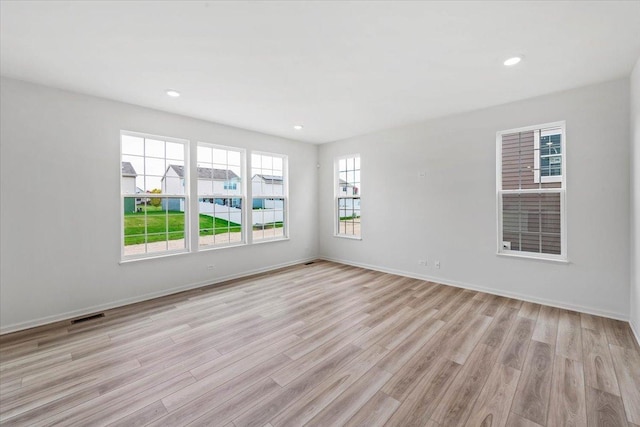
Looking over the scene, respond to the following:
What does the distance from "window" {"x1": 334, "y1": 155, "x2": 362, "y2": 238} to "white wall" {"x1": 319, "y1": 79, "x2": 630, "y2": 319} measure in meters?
0.18

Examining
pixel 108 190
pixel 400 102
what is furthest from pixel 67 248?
pixel 400 102

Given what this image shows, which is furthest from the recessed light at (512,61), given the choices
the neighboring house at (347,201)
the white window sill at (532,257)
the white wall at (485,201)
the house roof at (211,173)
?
the house roof at (211,173)

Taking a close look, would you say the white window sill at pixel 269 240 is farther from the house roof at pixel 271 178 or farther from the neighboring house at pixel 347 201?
the neighboring house at pixel 347 201

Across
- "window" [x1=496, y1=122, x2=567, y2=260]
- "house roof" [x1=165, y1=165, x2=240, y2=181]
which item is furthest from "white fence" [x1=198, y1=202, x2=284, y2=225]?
"window" [x1=496, y1=122, x2=567, y2=260]

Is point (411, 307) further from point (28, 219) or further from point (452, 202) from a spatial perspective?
point (28, 219)

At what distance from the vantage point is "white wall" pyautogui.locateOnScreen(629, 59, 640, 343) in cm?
261

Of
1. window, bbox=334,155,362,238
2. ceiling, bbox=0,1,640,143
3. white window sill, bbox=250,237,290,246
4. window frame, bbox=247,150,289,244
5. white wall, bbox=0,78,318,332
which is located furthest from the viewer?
window, bbox=334,155,362,238

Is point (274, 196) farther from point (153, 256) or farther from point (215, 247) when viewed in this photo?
point (153, 256)

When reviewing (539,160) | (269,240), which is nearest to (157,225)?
(269,240)

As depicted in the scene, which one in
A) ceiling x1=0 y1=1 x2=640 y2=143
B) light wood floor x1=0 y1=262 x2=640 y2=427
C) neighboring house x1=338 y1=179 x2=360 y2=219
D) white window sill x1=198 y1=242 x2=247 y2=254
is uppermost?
ceiling x1=0 y1=1 x2=640 y2=143

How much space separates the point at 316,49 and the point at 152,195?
10.3ft

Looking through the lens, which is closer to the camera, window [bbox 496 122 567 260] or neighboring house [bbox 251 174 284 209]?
window [bbox 496 122 567 260]

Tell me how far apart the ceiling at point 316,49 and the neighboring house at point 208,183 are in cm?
104

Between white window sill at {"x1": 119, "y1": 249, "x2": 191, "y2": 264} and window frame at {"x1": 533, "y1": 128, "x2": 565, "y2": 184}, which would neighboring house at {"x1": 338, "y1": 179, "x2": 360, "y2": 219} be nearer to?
window frame at {"x1": 533, "y1": 128, "x2": 565, "y2": 184}
